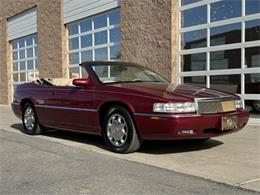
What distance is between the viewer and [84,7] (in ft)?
52.5

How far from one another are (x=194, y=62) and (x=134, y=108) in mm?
5280

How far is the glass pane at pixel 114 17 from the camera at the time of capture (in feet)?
46.8

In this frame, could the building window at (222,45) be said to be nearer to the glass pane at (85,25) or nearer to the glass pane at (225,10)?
the glass pane at (225,10)

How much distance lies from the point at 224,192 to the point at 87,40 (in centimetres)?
1206

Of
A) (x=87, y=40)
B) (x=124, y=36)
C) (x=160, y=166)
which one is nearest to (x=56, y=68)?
(x=87, y=40)

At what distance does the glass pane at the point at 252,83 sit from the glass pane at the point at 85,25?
739 centimetres

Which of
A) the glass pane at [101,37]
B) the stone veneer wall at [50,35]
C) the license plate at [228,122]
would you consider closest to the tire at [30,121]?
the license plate at [228,122]

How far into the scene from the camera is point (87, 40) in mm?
15961

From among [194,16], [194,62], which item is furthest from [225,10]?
[194,62]

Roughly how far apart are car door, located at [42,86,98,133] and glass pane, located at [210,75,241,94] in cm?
429

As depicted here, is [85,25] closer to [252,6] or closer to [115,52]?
[115,52]

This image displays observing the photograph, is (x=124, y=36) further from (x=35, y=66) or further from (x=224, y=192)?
(x=224, y=192)

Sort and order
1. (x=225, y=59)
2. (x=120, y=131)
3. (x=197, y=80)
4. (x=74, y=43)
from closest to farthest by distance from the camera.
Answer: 1. (x=120, y=131)
2. (x=225, y=59)
3. (x=197, y=80)
4. (x=74, y=43)

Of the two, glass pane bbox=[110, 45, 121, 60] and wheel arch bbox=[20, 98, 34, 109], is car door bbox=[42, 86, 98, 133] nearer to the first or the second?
wheel arch bbox=[20, 98, 34, 109]
